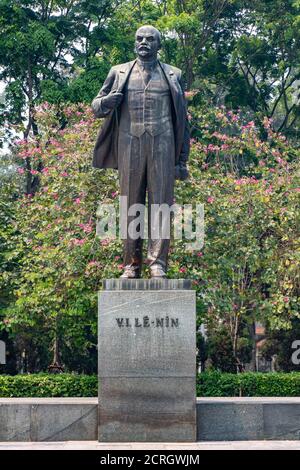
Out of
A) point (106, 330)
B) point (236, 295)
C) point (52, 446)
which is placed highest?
point (236, 295)

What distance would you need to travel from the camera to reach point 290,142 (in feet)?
89.5

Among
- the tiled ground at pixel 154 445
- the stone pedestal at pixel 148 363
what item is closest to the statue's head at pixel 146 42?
the stone pedestal at pixel 148 363

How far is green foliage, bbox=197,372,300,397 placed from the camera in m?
17.3

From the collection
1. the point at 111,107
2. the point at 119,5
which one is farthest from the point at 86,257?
the point at 119,5

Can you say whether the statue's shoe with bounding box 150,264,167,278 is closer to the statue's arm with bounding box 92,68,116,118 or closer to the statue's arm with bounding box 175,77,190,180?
the statue's arm with bounding box 175,77,190,180

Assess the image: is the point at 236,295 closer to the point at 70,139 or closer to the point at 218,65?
the point at 70,139

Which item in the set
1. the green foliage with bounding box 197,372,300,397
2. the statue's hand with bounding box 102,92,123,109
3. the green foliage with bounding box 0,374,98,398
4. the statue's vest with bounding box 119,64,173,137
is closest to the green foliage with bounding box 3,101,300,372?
the green foliage with bounding box 197,372,300,397

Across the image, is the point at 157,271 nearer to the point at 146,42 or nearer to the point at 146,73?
the point at 146,73

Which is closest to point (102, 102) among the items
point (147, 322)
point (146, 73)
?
point (146, 73)

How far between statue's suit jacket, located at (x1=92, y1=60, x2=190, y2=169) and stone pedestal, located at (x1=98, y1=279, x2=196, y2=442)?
1698mm

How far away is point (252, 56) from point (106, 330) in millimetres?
17724

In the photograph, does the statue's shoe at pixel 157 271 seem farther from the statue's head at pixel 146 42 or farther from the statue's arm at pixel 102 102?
the statue's head at pixel 146 42

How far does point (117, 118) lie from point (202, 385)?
7.27 meters

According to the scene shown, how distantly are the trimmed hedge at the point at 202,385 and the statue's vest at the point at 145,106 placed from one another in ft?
19.2
